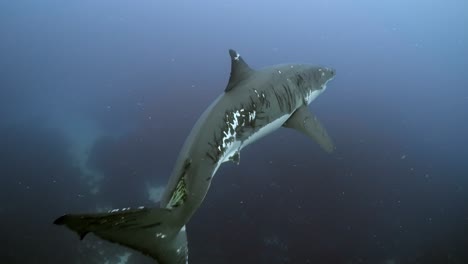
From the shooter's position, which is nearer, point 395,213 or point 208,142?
point 208,142

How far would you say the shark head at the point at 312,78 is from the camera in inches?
294

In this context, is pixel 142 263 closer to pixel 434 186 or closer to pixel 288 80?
pixel 288 80

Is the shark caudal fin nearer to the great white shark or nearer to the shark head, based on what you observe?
the great white shark

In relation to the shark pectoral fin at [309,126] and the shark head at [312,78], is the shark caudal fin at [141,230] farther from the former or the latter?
the shark head at [312,78]

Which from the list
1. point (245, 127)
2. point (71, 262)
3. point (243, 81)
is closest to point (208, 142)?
point (245, 127)

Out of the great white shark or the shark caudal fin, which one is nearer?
the shark caudal fin

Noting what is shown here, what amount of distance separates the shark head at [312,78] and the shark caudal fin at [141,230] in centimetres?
441

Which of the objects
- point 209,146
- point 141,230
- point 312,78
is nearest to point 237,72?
point 209,146

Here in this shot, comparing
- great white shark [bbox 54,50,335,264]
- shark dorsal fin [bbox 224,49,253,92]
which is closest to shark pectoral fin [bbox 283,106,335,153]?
great white shark [bbox 54,50,335,264]

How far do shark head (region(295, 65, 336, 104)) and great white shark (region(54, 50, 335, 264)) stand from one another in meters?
0.02

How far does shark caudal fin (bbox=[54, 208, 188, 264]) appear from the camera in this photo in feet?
10.4

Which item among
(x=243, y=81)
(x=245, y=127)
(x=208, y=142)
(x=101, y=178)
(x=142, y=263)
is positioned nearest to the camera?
(x=208, y=142)

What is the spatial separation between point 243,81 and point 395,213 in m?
9.28

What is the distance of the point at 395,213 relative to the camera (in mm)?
12258
